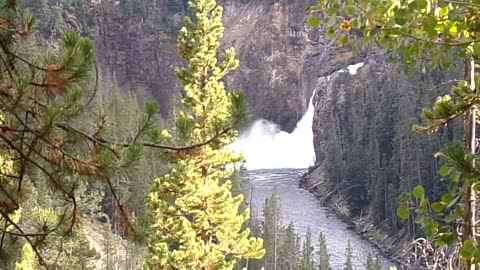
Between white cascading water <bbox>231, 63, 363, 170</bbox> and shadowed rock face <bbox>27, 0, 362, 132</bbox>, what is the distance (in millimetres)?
1520

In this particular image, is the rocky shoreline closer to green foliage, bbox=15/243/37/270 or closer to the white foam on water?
the white foam on water

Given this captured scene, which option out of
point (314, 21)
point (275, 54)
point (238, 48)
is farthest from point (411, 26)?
point (238, 48)

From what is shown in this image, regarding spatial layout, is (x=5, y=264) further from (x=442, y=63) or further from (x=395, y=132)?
(x=395, y=132)

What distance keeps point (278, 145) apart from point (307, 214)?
76.5 feet

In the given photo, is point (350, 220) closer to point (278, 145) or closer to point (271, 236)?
point (271, 236)

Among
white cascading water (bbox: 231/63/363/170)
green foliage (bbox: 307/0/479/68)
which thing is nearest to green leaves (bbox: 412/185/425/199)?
green foliage (bbox: 307/0/479/68)

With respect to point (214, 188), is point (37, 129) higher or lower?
higher

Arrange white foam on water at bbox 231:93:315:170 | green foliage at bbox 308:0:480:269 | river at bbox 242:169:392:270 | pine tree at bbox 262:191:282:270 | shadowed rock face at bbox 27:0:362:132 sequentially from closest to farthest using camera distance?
green foliage at bbox 308:0:480:269
pine tree at bbox 262:191:282:270
river at bbox 242:169:392:270
white foam on water at bbox 231:93:315:170
shadowed rock face at bbox 27:0:362:132

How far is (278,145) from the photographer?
65.3 m

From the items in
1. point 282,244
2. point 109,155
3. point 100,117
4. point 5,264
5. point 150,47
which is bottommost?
point 282,244

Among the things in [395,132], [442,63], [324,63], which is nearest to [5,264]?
[442,63]

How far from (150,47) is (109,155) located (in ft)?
245

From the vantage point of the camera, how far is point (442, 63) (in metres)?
2.17

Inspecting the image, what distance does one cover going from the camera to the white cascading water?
6044 cm
